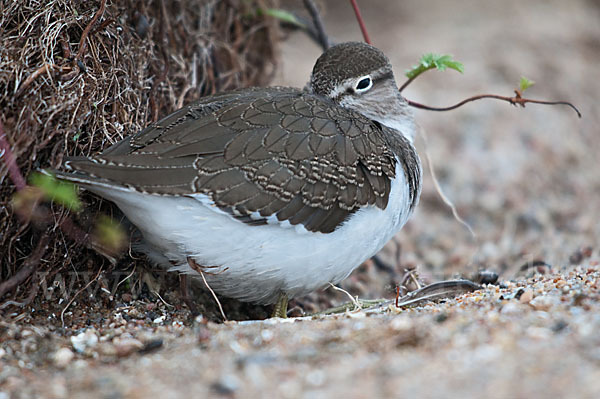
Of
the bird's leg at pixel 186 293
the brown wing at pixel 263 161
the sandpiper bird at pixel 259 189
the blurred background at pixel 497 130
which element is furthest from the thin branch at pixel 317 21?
the bird's leg at pixel 186 293

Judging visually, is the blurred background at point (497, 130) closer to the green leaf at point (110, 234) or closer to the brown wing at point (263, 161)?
the brown wing at point (263, 161)

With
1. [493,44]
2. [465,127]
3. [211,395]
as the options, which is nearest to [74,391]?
[211,395]

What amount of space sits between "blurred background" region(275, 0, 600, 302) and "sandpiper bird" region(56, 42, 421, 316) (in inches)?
33.2

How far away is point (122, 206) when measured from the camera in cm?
→ 321

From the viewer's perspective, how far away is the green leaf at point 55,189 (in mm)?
2920

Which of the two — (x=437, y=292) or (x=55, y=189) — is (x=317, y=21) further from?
(x=55, y=189)

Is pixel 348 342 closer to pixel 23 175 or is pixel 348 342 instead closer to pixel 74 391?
pixel 74 391

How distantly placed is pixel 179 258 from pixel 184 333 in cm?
46

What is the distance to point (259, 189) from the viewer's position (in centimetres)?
318

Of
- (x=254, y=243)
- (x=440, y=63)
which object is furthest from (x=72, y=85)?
(x=440, y=63)

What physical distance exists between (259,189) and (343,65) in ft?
3.82

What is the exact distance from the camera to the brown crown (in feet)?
12.9

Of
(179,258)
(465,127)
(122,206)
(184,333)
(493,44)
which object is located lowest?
(184,333)

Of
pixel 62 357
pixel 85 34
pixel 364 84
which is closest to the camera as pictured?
pixel 62 357
